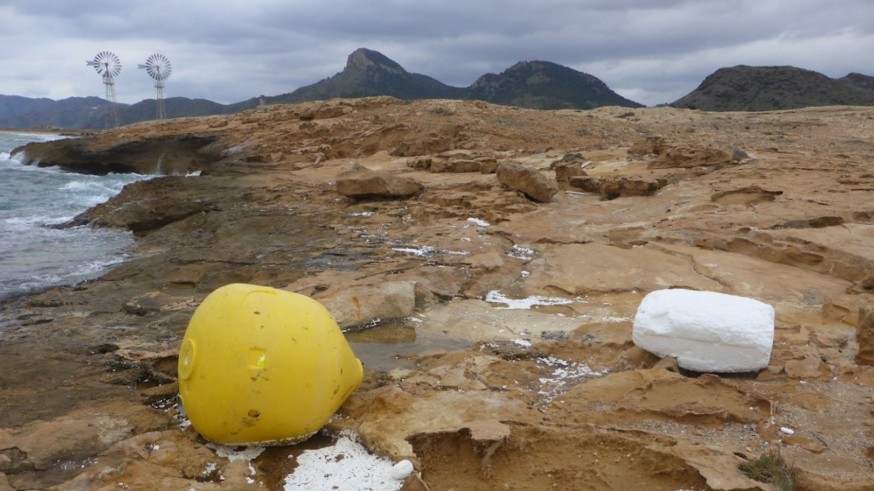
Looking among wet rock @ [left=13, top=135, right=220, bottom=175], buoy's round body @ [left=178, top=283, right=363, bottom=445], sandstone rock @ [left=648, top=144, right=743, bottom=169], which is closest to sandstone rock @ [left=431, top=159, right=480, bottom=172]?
sandstone rock @ [left=648, top=144, right=743, bottom=169]

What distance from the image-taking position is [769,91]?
48812 millimetres

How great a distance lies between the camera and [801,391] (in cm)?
382

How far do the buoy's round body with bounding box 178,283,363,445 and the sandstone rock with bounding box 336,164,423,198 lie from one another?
7.31 meters

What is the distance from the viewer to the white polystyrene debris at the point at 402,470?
309cm

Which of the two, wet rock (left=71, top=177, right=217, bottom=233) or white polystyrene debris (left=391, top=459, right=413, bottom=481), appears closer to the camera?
white polystyrene debris (left=391, top=459, right=413, bottom=481)

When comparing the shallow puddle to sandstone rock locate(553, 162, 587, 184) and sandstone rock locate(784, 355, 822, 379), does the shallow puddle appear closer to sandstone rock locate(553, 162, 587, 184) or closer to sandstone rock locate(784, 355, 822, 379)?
sandstone rock locate(784, 355, 822, 379)

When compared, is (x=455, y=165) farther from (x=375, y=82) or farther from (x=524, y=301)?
(x=375, y=82)

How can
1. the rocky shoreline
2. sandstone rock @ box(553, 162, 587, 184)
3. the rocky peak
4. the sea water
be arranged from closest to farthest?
the rocky shoreline → the sea water → sandstone rock @ box(553, 162, 587, 184) → the rocky peak

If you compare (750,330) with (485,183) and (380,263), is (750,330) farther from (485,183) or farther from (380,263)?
(485,183)

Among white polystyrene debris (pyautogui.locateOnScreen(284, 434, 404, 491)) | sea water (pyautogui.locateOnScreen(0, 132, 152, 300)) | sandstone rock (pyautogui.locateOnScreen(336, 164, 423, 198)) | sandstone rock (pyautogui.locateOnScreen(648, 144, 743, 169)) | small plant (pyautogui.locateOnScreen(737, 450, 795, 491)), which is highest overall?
sandstone rock (pyautogui.locateOnScreen(648, 144, 743, 169))

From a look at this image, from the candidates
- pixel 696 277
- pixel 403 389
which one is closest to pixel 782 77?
pixel 696 277

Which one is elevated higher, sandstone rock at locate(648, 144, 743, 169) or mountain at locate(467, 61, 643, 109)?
mountain at locate(467, 61, 643, 109)

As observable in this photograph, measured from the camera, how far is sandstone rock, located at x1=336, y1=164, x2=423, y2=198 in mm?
10727

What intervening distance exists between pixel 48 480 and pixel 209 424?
0.75 meters
